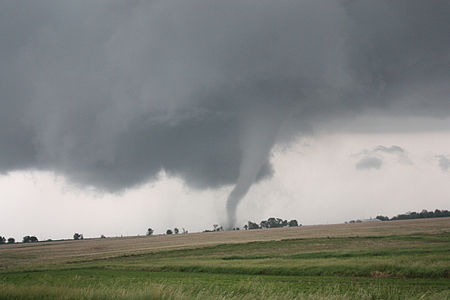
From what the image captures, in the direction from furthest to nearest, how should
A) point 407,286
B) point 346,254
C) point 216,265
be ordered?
1. point 346,254
2. point 216,265
3. point 407,286

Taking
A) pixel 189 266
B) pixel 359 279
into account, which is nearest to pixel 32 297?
pixel 359 279

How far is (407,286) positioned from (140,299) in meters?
21.1

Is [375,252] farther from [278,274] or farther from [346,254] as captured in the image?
[278,274]

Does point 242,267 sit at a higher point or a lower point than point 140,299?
lower

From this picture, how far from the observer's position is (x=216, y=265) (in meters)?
50.2

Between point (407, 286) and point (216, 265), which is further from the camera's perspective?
point (216, 265)

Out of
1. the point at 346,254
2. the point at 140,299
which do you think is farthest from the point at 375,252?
the point at 140,299

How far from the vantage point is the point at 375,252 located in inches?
2124

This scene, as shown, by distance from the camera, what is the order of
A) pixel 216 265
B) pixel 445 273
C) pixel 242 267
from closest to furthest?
1. pixel 445 273
2. pixel 242 267
3. pixel 216 265

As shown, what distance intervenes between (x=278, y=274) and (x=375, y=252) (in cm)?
1972

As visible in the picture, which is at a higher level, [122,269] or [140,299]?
[140,299]

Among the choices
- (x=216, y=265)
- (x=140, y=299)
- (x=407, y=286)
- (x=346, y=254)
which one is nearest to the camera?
(x=140, y=299)

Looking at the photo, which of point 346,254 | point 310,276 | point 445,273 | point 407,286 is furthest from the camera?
point 346,254

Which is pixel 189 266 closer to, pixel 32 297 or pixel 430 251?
pixel 430 251
